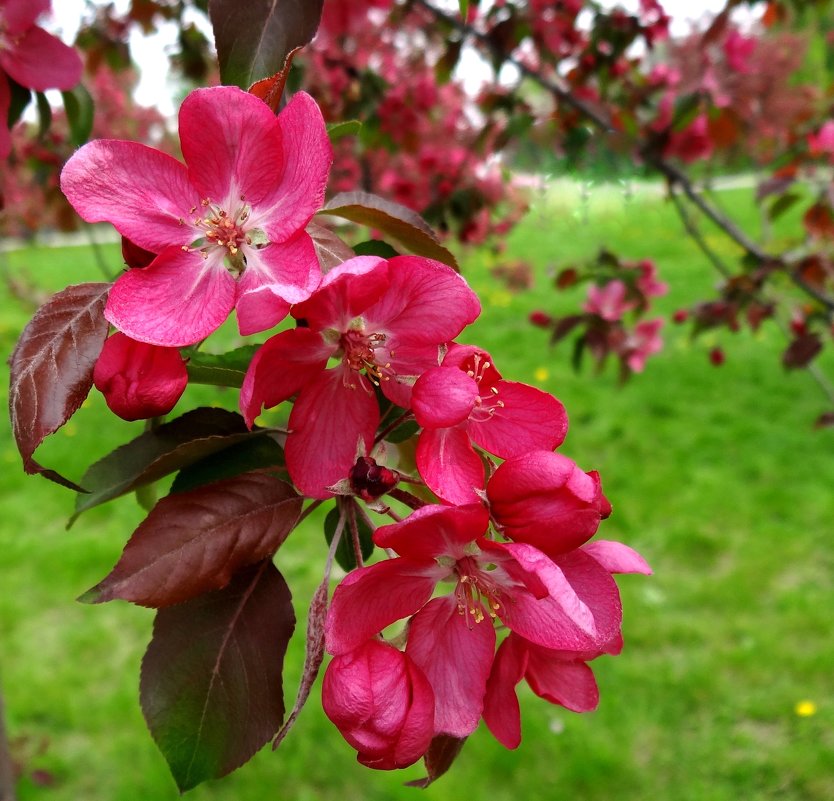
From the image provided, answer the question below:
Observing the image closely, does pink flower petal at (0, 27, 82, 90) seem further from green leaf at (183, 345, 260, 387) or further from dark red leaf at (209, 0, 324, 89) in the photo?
green leaf at (183, 345, 260, 387)

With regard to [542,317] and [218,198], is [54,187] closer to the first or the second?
[542,317]

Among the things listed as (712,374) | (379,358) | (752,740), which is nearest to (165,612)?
(379,358)

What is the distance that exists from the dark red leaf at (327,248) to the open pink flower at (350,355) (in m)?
0.04

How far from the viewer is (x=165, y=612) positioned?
0.66 meters

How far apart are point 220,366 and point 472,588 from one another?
0.28 metres

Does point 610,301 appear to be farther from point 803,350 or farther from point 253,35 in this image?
point 253,35

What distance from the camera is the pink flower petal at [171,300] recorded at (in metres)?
0.58

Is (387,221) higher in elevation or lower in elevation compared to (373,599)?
higher

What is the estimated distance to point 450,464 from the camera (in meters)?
0.61

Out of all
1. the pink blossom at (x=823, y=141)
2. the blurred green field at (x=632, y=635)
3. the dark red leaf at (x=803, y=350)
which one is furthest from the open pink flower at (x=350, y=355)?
the pink blossom at (x=823, y=141)

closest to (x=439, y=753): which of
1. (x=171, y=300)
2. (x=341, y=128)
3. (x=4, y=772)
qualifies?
(x=171, y=300)

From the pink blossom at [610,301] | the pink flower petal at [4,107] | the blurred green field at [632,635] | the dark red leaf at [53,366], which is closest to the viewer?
the dark red leaf at [53,366]

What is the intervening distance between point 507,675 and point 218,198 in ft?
1.53

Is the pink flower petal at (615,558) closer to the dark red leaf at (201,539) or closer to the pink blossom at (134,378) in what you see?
the dark red leaf at (201,539)
